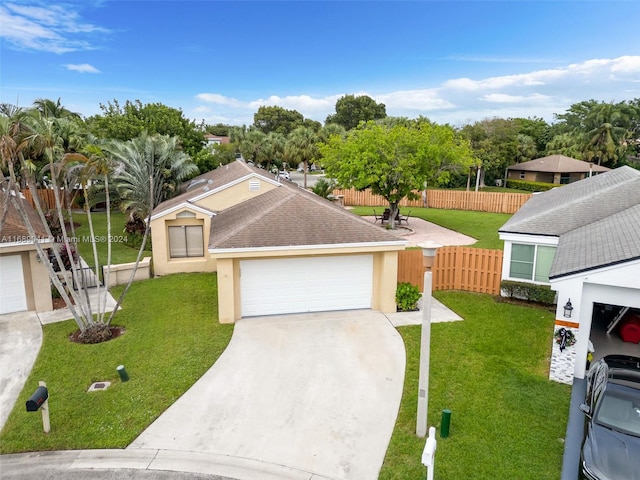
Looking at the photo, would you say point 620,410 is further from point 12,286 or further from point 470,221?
point 470,221

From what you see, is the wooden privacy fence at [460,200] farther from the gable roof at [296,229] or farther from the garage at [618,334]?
the garage at [618,334]

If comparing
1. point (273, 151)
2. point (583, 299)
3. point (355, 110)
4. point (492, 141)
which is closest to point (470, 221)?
point (492, 141)

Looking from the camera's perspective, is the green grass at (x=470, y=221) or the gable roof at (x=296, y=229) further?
the green grass at (x=470, y=221)

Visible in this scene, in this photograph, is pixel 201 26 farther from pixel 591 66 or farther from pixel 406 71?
pixel 591 66

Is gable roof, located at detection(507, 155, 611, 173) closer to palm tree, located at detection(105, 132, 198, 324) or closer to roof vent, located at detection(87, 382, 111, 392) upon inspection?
palm tree, located at detection(105, 132, 198, 324)

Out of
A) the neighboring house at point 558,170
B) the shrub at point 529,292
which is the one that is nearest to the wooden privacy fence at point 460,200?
the neighboring house at point 558,170

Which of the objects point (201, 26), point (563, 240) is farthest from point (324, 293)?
point (201, 26)
